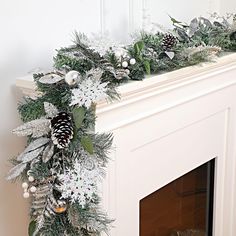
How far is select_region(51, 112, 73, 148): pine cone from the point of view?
3.68 ft

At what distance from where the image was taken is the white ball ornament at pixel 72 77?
115 cm

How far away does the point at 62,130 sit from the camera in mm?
1126

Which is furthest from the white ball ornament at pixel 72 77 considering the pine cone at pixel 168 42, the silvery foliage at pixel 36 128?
the pine cone at pixel 168 42

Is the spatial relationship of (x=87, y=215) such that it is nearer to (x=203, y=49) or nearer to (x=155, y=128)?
(x=155, y=128)

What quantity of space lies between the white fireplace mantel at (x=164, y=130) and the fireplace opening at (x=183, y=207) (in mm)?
48

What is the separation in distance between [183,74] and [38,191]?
2.03 feet

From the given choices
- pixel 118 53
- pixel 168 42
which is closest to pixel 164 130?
pixel 168 42

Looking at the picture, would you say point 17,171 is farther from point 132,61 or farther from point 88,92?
point 132,61

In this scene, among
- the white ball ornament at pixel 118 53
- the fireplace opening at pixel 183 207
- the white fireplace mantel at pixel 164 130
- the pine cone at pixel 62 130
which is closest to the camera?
the pine cone at pixel 62 130

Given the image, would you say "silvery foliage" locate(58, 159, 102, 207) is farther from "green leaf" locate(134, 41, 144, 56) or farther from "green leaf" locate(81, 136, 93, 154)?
"green leaf" locate(134, 41, 144, 56)

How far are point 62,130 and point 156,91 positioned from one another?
44cm

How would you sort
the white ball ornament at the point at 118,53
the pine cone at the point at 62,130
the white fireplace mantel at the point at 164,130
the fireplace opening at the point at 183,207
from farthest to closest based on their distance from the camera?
the fireplace opening at the point at 183,207
the white fireplace mantel at the point at 164,130
the white ball ornament at the point at 118,53
the pine cone at the point at 62,130

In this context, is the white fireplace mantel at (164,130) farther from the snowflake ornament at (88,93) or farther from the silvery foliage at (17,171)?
the silvery foliage at (17,171)

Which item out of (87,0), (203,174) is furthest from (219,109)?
(87,0)
